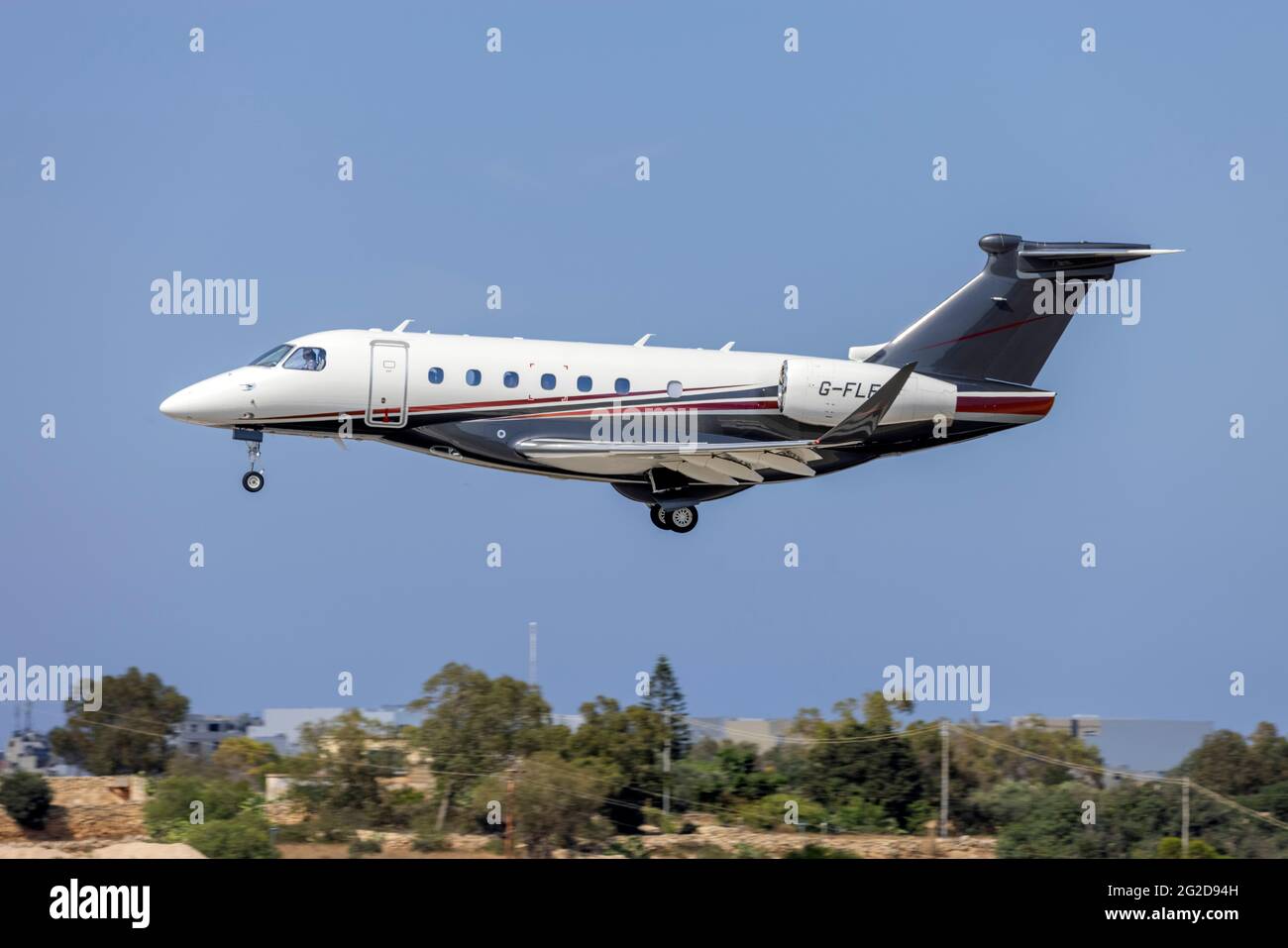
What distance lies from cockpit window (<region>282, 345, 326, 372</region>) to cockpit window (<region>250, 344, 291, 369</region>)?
17cm

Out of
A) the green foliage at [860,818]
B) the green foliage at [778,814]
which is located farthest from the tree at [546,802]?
the green foliage at [860,818]

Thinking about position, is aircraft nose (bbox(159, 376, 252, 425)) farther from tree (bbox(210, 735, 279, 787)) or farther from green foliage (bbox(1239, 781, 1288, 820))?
green foliage (bbox(1239, 781, 1288, 820))

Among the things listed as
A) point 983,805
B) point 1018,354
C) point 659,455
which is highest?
point 1018,354

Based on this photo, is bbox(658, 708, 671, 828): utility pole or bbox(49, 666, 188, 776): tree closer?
bbox(658, 708, 671, 828): utility pole

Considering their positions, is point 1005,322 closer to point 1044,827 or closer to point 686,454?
point 686,454

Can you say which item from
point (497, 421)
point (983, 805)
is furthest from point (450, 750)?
point (983, 805)

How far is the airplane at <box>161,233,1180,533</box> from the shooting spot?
25547mm

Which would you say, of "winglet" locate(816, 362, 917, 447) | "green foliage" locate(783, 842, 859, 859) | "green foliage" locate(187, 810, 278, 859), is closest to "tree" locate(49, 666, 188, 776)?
"green foliage" locate(187, 810, 278, 859)

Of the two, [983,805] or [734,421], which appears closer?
[734,421]
